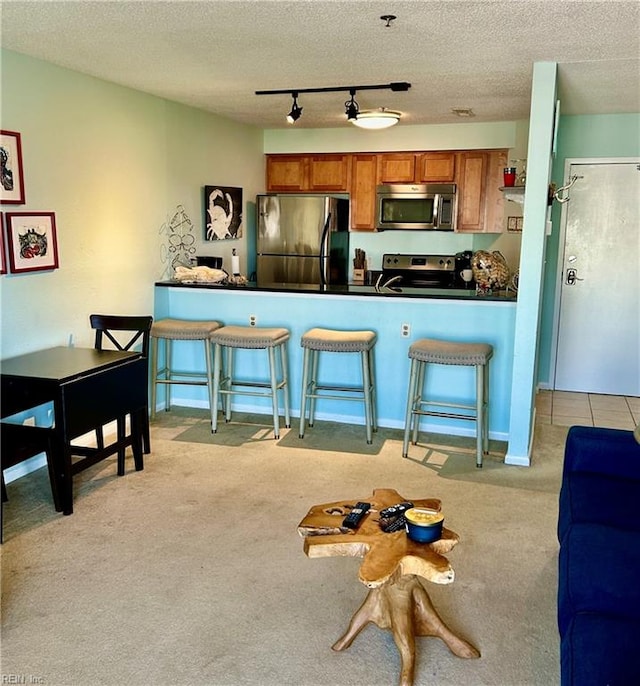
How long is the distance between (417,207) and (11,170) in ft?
12.4

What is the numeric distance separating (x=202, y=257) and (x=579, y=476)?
3.42m

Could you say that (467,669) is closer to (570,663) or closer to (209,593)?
(570,663)

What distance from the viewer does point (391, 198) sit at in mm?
6152

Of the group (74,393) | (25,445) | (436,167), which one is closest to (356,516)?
(74,393)

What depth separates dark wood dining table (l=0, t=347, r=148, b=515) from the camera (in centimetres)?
301

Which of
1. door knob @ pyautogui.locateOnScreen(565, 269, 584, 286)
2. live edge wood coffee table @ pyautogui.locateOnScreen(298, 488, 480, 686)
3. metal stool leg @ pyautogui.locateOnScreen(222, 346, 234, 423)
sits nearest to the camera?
live edge wood coffee table @ pyautogui.locateOnScreen(298, 488, 480, 686)

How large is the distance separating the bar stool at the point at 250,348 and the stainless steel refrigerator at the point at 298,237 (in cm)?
154

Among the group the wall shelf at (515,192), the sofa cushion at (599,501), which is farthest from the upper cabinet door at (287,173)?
the sofa cushion at (599,501)

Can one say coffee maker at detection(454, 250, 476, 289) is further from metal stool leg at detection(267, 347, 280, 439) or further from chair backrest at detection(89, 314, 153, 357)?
chair backrest at detection(89, 314, 153, 357)

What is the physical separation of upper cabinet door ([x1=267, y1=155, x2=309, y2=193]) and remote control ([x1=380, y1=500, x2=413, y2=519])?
4745 mm

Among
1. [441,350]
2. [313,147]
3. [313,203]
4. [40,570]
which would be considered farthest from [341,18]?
[313,147]

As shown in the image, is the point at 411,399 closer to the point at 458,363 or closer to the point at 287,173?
the point at 458,363

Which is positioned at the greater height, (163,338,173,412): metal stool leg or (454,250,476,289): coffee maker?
(454,250,476,289): coffee maker

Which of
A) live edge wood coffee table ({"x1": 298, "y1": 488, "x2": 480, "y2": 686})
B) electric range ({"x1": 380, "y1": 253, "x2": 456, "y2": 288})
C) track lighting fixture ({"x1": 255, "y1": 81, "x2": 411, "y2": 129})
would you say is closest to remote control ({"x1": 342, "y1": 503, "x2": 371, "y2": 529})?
live edge wood coffee table ({"x1": 298, "y1": 488, "x2": 480, "y2": 686})
